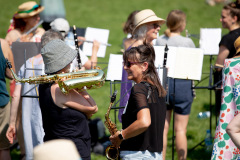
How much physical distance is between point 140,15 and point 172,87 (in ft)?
3.71

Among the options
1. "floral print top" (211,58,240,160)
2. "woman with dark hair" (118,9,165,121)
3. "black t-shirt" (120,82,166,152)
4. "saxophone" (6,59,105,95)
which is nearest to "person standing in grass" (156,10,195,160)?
"woman with dark hair" (118,9,165,121)

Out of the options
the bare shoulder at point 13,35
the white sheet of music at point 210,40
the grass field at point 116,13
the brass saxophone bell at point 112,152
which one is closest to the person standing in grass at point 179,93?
the white sheet of music at point 210,40

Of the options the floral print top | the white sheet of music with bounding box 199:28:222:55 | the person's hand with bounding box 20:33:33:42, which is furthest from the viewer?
the white sheet of music with bounding box 199:28:222:55

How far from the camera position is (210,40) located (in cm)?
678

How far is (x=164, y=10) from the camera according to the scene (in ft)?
55.3

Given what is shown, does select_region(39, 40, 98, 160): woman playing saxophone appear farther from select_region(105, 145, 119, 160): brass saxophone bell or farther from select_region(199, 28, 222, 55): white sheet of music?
select_region(199, 28, 222, 55): white sheet of music

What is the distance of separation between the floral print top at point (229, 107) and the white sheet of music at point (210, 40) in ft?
8.85

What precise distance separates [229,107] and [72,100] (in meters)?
1.67

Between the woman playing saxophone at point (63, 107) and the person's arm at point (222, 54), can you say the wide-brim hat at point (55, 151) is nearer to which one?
the woman playing saxophone at point (63, 107)

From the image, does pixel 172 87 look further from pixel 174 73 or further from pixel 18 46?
pixel 18 46

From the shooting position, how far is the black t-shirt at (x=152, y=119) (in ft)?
11.3

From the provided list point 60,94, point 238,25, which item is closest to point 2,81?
point 60,94

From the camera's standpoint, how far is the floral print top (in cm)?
400

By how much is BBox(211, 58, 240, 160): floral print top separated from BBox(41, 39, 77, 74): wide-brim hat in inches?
63.7
